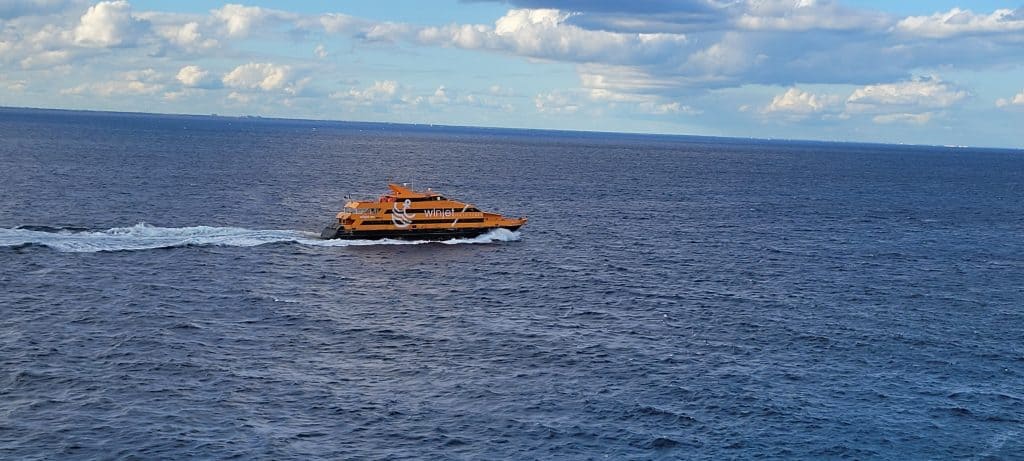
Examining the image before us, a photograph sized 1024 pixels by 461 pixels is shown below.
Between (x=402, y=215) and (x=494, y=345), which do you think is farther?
(x=402, y=215)

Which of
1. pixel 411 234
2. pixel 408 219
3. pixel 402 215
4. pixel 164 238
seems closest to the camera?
pixel 164 238

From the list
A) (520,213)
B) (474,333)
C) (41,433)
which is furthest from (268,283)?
(520,213)

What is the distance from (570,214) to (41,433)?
12099cm

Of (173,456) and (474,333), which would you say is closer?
(173,456)

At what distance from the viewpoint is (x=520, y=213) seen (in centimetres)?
16675

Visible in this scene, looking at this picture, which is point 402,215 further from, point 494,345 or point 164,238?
point 494,345

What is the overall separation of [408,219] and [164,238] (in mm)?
31379

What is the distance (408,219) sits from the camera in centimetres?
12825

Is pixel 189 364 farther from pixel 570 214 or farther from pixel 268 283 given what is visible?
pixel 570 214

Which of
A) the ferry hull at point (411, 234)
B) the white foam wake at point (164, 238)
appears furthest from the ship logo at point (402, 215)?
the white foam wake at point (164, 238)

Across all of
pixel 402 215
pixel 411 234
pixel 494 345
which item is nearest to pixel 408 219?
pixel 402 215

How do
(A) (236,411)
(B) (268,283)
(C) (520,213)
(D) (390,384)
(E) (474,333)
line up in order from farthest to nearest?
(C) (520,213)
(B) (268,283)
(E) (474,333)
(D) (390,384)
(A) (236,411)

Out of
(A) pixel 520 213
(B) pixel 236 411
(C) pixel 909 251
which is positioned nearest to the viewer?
(B) pixel 236 411

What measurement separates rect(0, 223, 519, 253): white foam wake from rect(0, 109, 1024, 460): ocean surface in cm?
56
